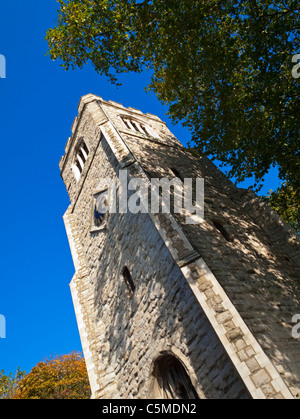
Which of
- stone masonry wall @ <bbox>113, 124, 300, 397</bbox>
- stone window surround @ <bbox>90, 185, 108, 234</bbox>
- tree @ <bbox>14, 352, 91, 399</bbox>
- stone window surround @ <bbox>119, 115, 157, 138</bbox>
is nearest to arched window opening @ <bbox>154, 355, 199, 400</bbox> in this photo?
stone masonry wall @ <bbox>113, 124, 300, 397</bbox>

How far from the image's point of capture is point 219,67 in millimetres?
9719

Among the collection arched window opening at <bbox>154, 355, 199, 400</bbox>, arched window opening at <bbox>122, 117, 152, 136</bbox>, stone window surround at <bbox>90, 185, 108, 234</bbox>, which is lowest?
arched window opening at <bbox>154, 355, 199, 400</bbox>

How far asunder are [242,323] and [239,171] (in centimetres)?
635

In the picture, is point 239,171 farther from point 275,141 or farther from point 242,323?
point 242,323

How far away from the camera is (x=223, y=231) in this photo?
8.75 metres

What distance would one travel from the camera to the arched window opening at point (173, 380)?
603 cm

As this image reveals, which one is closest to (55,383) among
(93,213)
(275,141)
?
(93,213)

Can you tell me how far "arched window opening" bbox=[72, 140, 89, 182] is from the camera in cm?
1515

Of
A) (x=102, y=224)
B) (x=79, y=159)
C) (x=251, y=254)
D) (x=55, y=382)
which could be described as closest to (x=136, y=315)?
(x=251, y=254)

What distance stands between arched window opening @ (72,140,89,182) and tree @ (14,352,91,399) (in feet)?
53.4

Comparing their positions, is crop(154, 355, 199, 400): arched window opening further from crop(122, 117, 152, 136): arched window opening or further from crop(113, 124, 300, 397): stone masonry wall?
crop(122, 117, 152, 136): arched window opening

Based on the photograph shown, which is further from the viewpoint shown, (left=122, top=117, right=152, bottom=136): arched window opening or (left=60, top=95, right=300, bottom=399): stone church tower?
(left=122, top=117, right=152, bottom=136): arched window opening

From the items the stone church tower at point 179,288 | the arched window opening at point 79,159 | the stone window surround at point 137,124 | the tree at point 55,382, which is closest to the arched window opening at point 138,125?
the stone window surround at point 137,124

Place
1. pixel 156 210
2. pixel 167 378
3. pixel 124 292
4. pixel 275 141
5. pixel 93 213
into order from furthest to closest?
pixel 93 213 → pixel 275 141 → pixel 124 292 → pixel 156 210 → pixel 167 378
